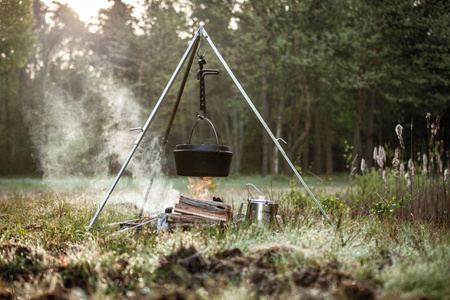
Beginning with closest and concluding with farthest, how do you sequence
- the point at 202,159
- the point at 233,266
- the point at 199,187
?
the point at 233,266
the point at 202,159
the point at 199,187

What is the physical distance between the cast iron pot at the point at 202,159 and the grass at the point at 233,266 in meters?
0.64

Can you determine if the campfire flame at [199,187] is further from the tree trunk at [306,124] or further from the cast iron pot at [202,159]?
the tree trunk at [306,124]

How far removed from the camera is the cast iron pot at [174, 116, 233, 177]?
3.82 m

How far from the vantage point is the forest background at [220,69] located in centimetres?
1262

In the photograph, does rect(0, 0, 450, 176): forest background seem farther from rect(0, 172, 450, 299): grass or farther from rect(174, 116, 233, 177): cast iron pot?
rect(0, 172, 450, 299): grass

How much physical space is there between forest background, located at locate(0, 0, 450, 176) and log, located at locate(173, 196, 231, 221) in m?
5.56

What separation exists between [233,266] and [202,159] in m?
1.72

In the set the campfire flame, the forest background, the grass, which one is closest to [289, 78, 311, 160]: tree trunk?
the forest background

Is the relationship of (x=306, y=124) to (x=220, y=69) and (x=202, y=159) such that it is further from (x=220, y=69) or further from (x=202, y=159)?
(x=202, y=159)

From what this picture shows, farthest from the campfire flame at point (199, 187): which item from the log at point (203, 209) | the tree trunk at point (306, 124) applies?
the tree trunk at point (306, 124)

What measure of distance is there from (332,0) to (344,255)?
1373cm

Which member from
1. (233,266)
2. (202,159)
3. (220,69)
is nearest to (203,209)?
(202,159)

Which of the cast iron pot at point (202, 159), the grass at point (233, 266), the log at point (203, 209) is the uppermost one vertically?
the cast iron pot at point (202, 159)

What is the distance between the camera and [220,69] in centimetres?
1675
